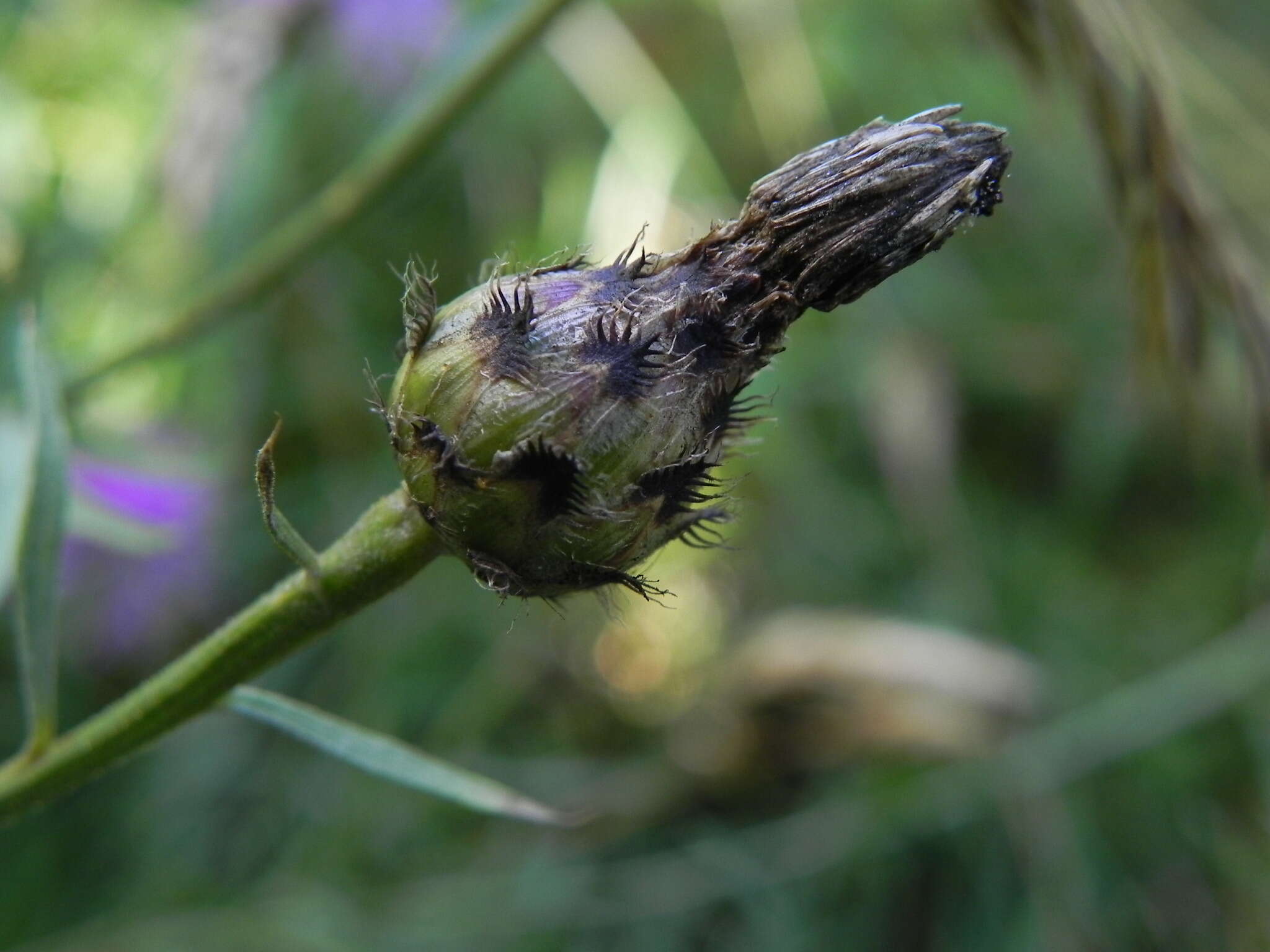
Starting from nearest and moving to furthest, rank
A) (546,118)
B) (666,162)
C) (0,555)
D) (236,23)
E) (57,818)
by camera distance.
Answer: (0,555) → (236,23) → (57,818) → (666,162) → (546,118)

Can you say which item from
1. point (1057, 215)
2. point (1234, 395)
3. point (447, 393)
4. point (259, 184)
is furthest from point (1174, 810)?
point (259, 184)

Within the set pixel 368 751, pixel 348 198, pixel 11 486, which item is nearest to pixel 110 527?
pixel 11 486

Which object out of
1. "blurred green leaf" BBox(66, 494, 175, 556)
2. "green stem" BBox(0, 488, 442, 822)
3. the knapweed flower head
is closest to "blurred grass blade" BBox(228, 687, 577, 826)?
"green stem" BBox(0, 488, 442, 822)

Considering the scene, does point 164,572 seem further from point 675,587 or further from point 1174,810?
point 1174,810

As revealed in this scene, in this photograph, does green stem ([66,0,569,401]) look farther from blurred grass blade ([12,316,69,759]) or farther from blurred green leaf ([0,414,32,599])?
blurred grass blade ([12,316,69,759])

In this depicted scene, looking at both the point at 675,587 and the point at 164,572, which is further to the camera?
the point at 675,587

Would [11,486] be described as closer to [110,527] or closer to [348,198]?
[110,527]
